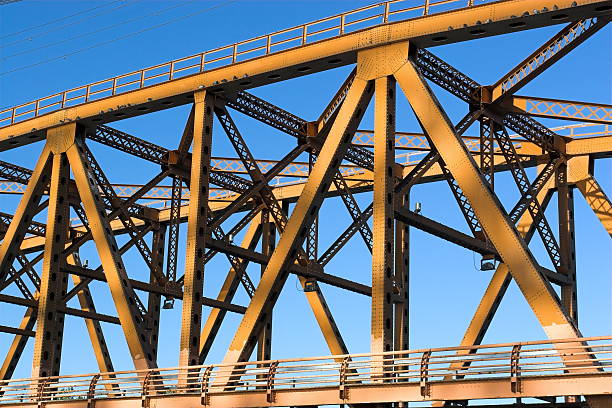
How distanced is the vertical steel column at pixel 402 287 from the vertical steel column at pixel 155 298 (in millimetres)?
12760

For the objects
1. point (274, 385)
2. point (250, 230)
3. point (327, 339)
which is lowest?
point (274, 385)

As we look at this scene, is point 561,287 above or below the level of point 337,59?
below

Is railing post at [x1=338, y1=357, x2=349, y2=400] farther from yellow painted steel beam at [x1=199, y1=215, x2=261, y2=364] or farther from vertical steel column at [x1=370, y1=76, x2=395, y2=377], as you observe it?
yellow painted steel beam at [x1=199, y1=215, x2=261, y2=364]

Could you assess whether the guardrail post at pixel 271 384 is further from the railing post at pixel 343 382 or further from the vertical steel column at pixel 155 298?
the vertical steel column at pixel 155 298

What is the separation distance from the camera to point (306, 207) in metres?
37.7

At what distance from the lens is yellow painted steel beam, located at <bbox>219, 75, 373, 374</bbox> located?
124ft

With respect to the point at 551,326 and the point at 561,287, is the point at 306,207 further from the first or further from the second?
the point at 561,287

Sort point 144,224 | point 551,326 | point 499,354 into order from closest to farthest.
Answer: point 499,354, point 551,326, point 144,224

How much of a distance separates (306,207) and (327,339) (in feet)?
44.5

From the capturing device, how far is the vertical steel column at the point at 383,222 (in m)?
34.7

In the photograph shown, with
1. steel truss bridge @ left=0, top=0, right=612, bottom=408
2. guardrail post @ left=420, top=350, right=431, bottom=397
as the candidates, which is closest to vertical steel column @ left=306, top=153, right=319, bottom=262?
steel truss bridge @ left=0, top=0, right=612, bottom=408

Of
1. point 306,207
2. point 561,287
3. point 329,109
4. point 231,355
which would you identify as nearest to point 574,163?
point 561,287

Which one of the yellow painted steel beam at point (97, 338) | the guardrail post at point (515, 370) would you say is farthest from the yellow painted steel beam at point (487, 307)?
the yellow painted steel beam at point (97, 338)

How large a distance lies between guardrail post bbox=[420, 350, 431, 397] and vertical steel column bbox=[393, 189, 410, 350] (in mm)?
19321
